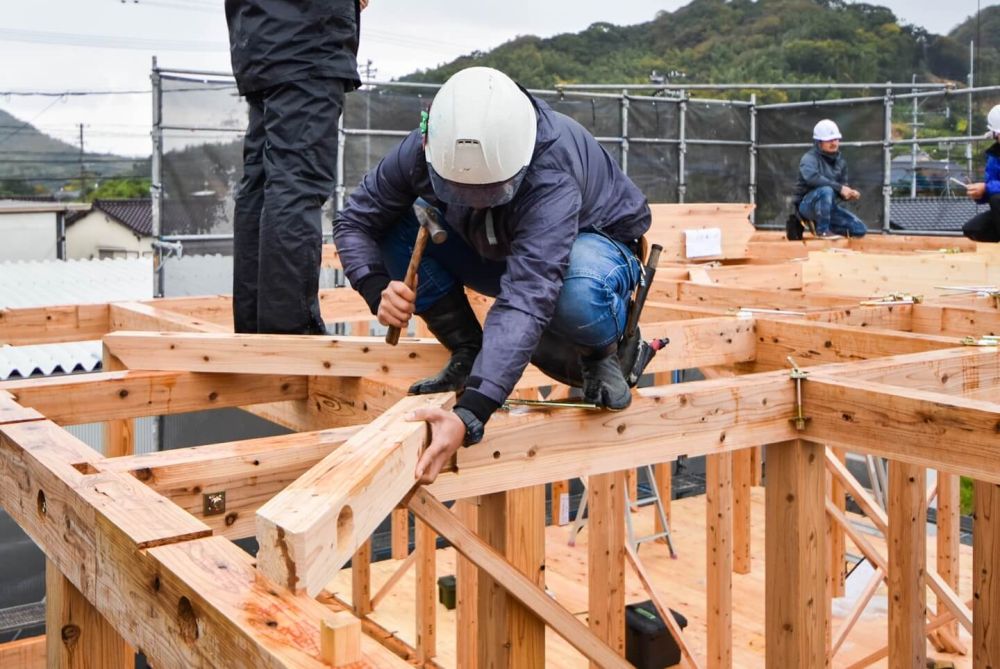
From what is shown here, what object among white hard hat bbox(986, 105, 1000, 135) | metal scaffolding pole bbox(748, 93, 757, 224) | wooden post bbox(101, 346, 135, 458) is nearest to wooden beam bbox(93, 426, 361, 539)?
wooden post bbox(101, 346, 135, 458)

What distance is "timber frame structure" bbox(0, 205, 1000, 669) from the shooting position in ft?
6.55

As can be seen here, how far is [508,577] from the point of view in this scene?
307 centimetres

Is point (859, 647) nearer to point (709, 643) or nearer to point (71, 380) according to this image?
point (709, 643)

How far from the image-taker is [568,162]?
9.86 feet

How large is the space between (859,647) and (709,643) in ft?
5.63

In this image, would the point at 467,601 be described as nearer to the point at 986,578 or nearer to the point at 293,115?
the point at 986,578

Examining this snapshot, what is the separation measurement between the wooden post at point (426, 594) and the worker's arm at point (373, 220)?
4016mm

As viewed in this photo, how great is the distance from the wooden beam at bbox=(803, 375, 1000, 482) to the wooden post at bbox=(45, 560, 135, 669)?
2101 millimetres

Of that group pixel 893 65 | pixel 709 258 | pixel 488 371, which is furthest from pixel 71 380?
pixel 893 65

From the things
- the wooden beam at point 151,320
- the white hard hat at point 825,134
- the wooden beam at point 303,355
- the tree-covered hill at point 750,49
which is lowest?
the wooden beam at point 303,355

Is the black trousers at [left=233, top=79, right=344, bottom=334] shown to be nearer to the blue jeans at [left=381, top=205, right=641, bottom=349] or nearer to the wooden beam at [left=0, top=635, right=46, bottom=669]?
the blue jeans at [left=381, top=205, right=641, bottom=349]

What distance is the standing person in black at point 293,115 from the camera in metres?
4.06

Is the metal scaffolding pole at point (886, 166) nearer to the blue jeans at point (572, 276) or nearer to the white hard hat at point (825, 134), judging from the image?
the white hard hat at point (825, 134)

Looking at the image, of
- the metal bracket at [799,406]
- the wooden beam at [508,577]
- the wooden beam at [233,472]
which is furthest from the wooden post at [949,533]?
the wooden beam at [233,472]
